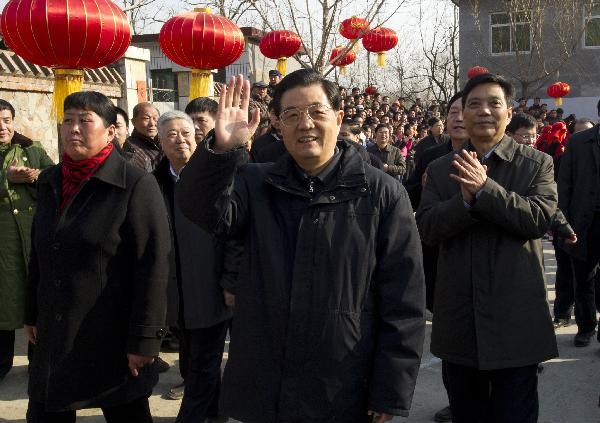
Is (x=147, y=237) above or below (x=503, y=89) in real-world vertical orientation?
below

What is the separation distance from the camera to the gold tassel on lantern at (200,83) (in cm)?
626

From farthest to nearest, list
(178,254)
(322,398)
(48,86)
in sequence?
(48,86)
(178,254)
(322,398)

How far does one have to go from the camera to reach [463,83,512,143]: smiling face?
8.82 ft

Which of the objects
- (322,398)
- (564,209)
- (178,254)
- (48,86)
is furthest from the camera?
(48,86)

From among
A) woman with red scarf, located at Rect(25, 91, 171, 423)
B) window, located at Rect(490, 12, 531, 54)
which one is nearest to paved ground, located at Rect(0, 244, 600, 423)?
woman with red scarf, located at Rect(25, 91, 171, 423)

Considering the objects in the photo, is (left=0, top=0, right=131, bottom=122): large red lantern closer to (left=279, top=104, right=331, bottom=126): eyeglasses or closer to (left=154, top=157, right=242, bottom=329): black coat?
(left=154, top=157, right=242, bottom=329): black coat

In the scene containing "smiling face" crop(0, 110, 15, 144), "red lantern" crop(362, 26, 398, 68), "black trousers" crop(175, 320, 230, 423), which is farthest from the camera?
"red lantern" crop(362, 26, 398, 68)

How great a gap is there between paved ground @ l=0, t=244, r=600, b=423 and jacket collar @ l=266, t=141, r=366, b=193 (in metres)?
2.06

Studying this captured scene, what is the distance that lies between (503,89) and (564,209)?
220 cm

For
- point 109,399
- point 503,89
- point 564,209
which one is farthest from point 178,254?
point 564,209

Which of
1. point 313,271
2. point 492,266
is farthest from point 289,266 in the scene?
point 492,266

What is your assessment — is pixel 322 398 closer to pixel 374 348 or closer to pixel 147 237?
pixel 374 348

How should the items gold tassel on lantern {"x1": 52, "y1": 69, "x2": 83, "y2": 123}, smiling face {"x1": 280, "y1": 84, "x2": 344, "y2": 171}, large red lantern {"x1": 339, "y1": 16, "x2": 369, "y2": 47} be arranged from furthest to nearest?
large red lantern {"x1": 339, "y1": 16, "x2": 369, "y2": 47} < gold tassel on lantern {"x1": 52, "y1": 69, "x2": 83, "y2": 123} < smiling face {"x1": 280, "y1": 84, "x2": 344, "y2": 171}

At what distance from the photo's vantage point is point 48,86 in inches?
322
